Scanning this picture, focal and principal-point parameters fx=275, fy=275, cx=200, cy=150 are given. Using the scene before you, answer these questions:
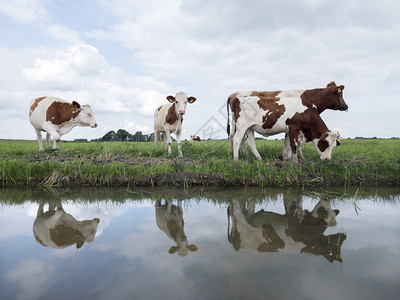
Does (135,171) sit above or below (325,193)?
above

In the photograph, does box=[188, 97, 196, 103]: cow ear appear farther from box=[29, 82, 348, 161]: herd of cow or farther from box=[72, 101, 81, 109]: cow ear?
box=[72, 101, 81, 109]: cow ear

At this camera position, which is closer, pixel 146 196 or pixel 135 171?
pixel 146 196

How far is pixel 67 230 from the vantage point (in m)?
2.95

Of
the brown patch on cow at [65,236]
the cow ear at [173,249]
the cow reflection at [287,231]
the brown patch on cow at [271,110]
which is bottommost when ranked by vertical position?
the cow reflection at [287,231]

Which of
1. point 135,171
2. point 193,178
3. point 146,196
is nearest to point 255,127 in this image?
point 193,178

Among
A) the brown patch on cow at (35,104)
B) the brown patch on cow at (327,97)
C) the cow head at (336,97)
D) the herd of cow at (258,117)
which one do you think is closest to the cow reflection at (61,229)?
the herd of cow at (258,117)

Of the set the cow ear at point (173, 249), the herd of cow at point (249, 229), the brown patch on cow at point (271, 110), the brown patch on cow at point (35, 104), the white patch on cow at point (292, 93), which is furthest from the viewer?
the brown patch on cow at point (35, 104)

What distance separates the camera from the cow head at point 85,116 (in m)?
9.16

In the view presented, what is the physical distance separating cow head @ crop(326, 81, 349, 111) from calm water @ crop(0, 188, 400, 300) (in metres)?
4.95

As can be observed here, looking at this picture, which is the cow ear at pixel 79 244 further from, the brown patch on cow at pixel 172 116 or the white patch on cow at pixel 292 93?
the white patch on cow at pixel 292 93

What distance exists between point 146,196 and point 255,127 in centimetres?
398

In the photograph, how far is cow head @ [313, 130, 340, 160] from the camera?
21.6 feet

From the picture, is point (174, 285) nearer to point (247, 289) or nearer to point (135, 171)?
point (247, 289)

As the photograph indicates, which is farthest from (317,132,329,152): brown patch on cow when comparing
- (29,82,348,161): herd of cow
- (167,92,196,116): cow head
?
(167,92,196,116): cow head
